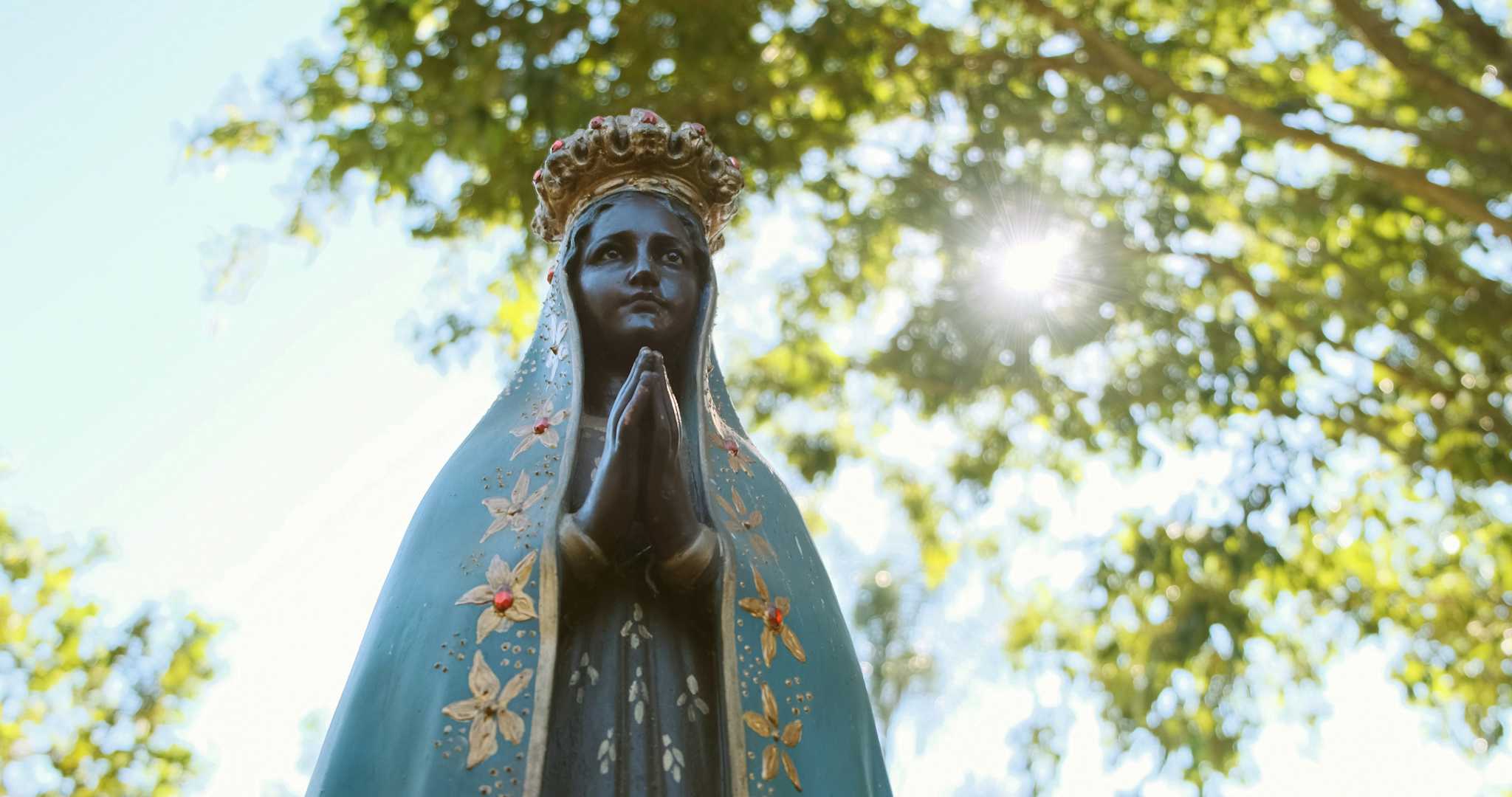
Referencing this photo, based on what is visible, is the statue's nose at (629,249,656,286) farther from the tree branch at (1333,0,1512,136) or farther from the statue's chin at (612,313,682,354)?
the tree branch at (1333,0,1512,136)

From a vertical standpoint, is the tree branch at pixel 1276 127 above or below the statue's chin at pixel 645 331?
above

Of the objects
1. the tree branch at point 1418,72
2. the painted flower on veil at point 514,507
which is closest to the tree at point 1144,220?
the tree branch at point 1418,72

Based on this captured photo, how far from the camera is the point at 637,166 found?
16.2 ft

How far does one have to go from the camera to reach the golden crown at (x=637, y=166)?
492cm

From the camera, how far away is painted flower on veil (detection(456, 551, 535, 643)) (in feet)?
12.5

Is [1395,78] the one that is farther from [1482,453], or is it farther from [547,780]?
[547,780]

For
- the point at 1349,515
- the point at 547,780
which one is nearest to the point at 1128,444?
the point at 1349,515

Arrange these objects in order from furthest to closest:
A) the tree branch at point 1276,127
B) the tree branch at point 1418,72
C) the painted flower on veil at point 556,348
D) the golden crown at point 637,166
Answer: the tree branch at point 1276,127, the tree branch at point 1418,72, the golden crown at point 637,166, the painted flower on veil at point 556,348

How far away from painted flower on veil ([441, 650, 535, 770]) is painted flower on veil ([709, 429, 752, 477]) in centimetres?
112

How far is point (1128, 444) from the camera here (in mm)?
12219

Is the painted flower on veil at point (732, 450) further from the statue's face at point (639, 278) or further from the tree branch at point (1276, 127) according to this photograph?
the tree branch at point (1276, 127)

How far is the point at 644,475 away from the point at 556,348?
39.0 inches

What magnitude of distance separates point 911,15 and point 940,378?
2.97 metres

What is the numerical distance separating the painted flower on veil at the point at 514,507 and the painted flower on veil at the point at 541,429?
151mm
